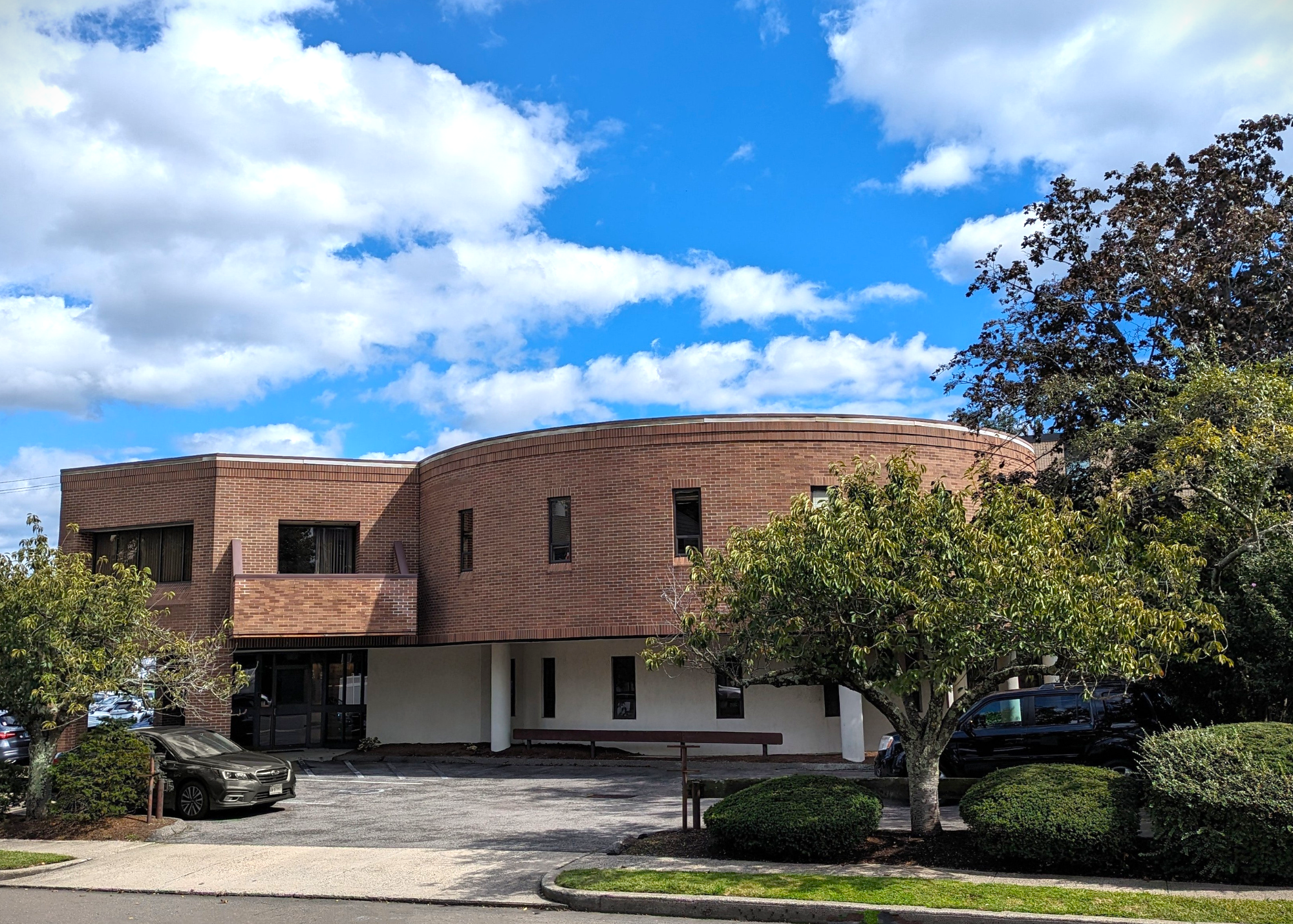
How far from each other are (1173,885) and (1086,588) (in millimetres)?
2871

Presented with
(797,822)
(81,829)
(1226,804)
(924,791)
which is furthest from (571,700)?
(1226,804)

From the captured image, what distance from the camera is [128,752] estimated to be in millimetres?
16672

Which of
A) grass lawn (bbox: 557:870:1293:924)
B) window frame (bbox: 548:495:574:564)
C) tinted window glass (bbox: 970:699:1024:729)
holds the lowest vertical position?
grass lawn (bbox: 557:870:1293:924)

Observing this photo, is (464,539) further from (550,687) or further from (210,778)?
(210,778)

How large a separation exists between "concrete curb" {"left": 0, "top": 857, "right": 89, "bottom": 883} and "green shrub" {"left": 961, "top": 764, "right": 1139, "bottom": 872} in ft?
35.4

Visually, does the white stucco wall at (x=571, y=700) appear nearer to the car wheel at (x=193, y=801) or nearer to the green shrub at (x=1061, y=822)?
the car wheel at (x=193, y=801)

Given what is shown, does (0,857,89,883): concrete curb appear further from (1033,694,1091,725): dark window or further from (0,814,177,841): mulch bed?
(1033,694,1091,725): dark window

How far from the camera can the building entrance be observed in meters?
28.5

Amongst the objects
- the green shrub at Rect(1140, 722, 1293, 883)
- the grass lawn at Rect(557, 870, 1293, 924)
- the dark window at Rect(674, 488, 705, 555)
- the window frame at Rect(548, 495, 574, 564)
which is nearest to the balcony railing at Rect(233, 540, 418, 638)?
the window frame at Rect(548, 495, 574, 564)

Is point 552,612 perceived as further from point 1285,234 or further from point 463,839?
point 1285,234

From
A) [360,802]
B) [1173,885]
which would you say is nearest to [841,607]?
[1173,885]

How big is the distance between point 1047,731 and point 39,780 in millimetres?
15341

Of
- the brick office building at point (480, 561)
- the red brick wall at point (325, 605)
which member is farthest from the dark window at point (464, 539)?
the red brick wall at point (325, 605)

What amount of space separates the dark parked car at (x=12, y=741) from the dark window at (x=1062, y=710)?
62.2 ft
